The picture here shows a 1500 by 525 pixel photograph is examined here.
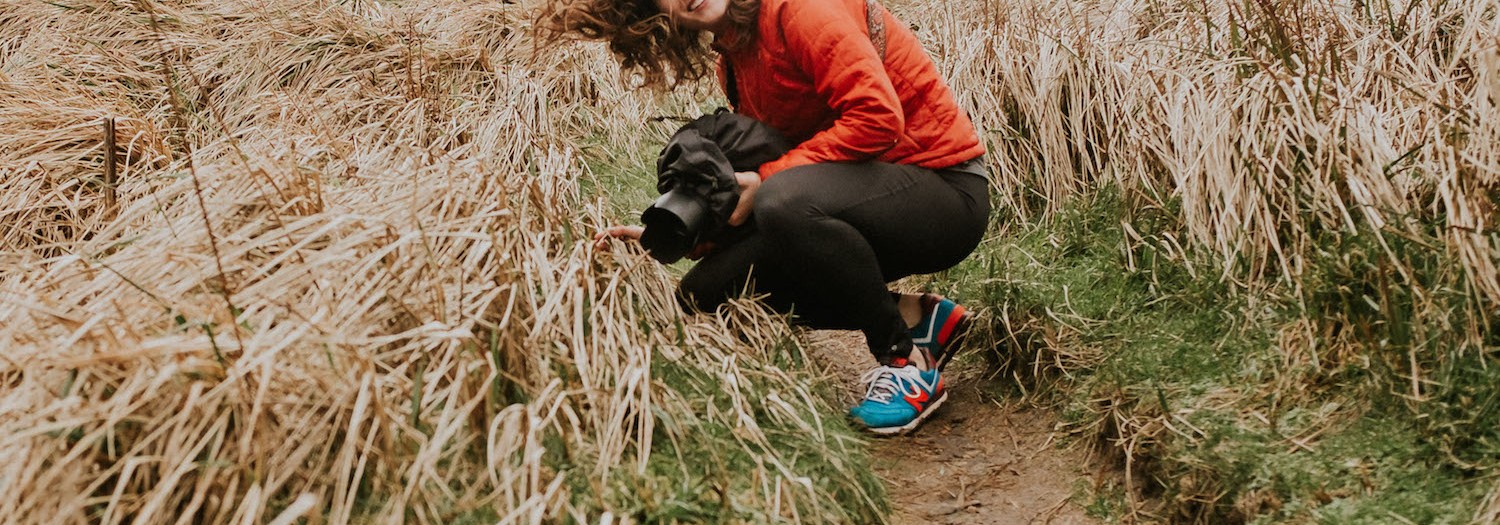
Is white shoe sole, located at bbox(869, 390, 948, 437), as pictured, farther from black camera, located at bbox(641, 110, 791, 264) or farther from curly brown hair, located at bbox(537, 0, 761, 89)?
curly brown hair, located at bbox(537, 0, 761, 89)

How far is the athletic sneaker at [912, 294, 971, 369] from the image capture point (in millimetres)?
3458

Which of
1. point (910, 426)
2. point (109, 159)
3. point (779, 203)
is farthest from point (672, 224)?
point (109, 159)

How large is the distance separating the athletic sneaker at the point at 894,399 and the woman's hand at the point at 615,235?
0.67m

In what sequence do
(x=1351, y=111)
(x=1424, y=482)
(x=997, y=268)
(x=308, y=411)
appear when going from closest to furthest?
(x=308, y=411) < (x=1424, y=482) < (x=1351, y=111) < (x=997, y=268)

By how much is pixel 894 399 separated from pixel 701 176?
2.43 feet

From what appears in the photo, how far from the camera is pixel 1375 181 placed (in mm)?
3006

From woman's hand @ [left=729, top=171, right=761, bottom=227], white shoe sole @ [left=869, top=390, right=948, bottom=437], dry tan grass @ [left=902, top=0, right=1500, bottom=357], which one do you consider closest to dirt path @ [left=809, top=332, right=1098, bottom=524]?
white shoe sole @ [left=869, top=390, right=948, bottom=437]

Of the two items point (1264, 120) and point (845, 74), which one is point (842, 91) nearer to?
point (845, 74)

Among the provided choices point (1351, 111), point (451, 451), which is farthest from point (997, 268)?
point (451, 451)

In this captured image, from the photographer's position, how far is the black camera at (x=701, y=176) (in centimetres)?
302

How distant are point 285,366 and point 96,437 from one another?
0.33 meters

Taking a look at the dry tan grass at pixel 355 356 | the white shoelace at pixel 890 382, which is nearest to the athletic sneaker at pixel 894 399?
the white shoelace at pixel 890 382

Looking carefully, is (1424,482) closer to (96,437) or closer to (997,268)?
(997,268)

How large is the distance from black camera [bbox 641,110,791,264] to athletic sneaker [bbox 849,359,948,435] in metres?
0.54
